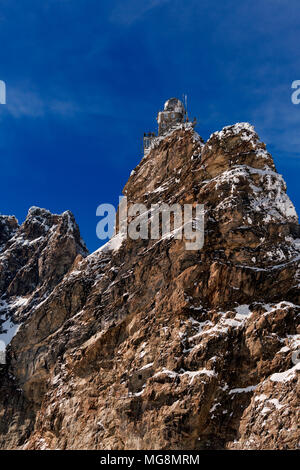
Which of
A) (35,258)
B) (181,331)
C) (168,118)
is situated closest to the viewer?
(181,331)

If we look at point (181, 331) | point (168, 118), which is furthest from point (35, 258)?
point (181, 331)

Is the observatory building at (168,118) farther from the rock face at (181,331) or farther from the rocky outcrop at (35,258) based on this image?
the rocky outcrop at (35,258)

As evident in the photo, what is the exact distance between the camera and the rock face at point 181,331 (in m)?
66.2

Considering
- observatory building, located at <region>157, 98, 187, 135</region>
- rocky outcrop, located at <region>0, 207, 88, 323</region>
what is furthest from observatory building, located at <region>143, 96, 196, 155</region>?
rocky outcrop, located at <region>0, 207, 88, 323</region>

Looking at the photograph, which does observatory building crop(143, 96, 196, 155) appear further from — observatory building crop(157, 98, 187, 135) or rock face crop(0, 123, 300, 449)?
rock face crop(0, 123, 300, 449)

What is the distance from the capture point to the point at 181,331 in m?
72.9

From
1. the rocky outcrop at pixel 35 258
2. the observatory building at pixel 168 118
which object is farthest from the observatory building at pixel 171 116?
the rocky outcrop at pixel 35 258

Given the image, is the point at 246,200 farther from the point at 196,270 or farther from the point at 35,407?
the point at 35,407

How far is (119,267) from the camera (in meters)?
88.9

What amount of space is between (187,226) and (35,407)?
36416 millimetres

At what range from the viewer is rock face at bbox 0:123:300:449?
66188 millimetres

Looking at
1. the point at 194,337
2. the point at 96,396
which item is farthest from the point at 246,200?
the point at 96,396

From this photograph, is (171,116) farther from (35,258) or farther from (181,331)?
(181,331)
